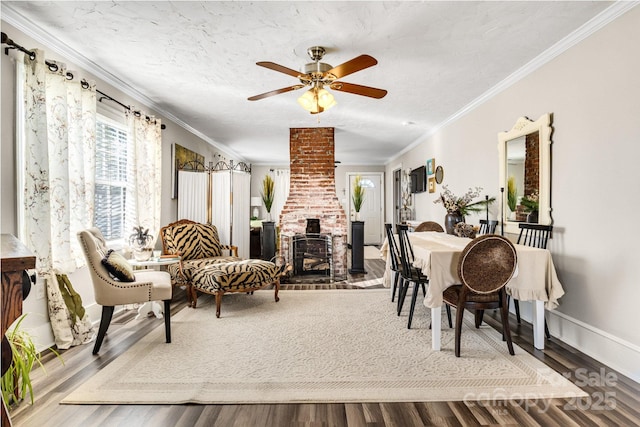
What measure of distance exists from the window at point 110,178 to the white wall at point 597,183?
430cm

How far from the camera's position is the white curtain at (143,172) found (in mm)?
3844

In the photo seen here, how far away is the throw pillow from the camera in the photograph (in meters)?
2.69

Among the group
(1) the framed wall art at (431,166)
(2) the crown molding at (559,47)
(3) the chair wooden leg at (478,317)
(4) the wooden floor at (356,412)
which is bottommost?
(4) the wooden floor at (356,412)

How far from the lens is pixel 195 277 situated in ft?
12.3

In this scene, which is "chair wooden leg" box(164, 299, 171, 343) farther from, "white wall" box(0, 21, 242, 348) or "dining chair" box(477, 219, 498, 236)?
"dining chair" box(477, 219, 498, 236)

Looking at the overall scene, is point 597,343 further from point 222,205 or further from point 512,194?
point 222,205

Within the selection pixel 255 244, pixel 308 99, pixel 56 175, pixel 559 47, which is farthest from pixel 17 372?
pixel 255 244

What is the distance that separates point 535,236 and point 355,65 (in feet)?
7.31

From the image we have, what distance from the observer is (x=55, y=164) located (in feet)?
8.82

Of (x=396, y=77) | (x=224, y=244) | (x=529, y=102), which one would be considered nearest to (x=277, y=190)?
(x=224, y=244)

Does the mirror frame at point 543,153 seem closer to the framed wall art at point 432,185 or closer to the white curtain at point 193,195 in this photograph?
the framed wall art at point 432,185

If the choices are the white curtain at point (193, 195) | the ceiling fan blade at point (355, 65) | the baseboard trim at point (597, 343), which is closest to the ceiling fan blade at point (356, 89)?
the ceiling fan blade at point (355, 65)

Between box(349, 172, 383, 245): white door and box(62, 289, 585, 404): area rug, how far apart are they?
20.6 ft

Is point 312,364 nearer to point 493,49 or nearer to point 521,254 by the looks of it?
point 521,254
